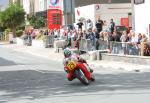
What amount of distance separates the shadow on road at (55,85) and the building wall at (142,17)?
33.4ft

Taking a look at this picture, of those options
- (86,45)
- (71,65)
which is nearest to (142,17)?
(86,45)

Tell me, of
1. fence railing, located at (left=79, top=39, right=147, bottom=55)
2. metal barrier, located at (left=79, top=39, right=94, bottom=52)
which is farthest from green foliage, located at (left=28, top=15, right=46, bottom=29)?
fence railing, located at (left=79, top=39, right=147, bottom=55)

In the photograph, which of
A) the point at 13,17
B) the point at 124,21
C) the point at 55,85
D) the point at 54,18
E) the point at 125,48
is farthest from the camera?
the point at 13,17

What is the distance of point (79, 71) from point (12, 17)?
56.1 m

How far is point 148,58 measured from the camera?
1006 inches

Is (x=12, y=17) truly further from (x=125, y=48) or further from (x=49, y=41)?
(x=125, y=48)

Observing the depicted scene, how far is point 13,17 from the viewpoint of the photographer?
7362cm

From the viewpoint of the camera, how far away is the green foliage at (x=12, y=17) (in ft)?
242

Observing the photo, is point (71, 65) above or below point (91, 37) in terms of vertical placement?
below

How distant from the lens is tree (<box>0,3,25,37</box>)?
Answer: 73.9m

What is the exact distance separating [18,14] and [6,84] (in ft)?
179

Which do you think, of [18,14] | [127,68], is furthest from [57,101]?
[18,14]

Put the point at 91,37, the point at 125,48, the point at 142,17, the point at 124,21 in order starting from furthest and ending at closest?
the point at 124,21
the point at 91,37
the point at 142,17
the point at 125,48

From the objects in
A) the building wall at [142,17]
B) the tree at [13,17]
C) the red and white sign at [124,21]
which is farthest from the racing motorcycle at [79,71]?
the tree at [13,17]
